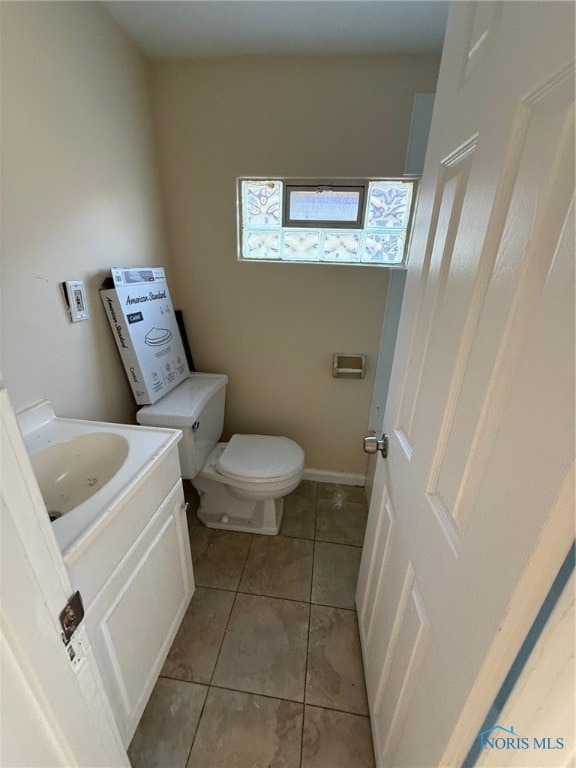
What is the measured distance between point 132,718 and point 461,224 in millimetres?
1484

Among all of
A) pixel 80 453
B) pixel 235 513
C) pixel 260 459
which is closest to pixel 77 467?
pixel 80 453

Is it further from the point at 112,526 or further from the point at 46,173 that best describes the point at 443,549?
the point at 46,173

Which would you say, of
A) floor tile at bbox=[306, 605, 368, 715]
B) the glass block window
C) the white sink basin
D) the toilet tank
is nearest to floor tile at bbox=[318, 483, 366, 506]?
floor tile at bbox=[306, 605, 368, 715]

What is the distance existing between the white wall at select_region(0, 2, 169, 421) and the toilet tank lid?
0.55 ft

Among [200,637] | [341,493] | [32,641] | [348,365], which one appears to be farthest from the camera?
[341,493]

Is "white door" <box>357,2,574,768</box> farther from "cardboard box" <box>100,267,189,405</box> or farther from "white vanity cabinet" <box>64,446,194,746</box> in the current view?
"cardboard box" <box>100,267,189,405</box>

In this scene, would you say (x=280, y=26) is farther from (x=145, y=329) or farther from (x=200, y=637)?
(x=200, y=637)

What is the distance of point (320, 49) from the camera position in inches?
50.9

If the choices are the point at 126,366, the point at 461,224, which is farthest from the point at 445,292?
the point at 126,366

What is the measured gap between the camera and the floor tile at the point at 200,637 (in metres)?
1.13

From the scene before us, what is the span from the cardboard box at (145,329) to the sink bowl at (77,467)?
1.38 feet

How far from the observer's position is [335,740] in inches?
38.6

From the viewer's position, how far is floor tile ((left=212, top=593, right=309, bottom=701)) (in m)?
1.11

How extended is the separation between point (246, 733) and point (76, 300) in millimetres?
1519
